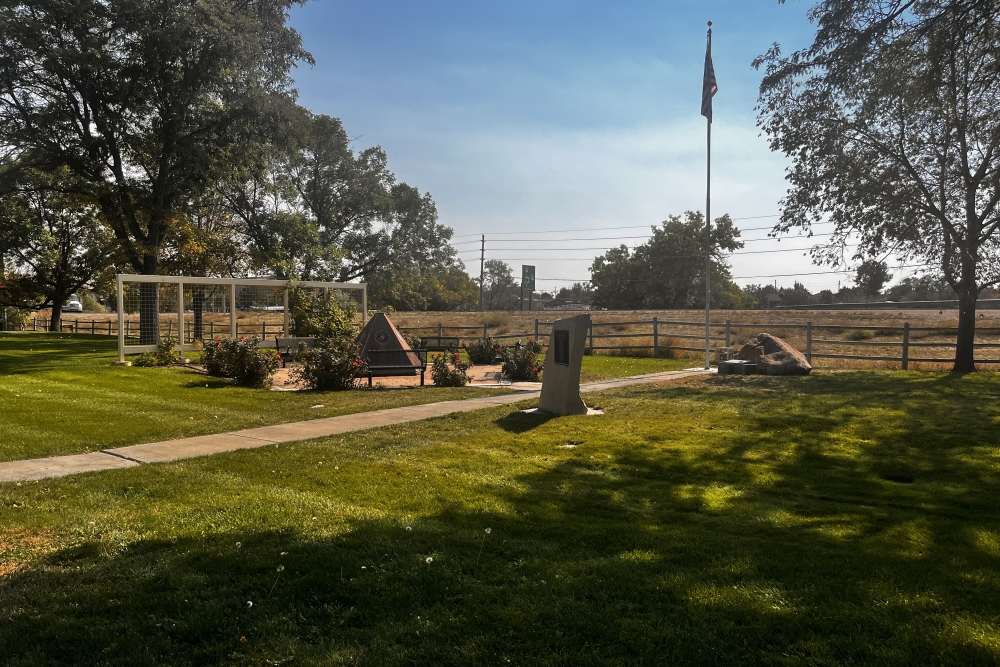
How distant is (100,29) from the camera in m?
22.8

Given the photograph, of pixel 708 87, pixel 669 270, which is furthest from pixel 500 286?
pixel 708 87

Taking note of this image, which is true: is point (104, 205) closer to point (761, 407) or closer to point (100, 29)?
point (100, 29)

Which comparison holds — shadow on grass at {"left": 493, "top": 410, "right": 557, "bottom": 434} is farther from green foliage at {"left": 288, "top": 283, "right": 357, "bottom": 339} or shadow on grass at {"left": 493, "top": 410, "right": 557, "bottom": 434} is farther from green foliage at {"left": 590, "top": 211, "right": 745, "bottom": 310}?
green foliage at {"left": 590, "top": 211, "right": 745, "bottom": 310}

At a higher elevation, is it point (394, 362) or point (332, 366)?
point (332, 366)

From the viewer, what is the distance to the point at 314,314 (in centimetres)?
2373

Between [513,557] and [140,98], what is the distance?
24.5 meters

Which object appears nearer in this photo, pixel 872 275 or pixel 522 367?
pixel 522 367

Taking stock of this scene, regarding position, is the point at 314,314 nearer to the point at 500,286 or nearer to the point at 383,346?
the point at 383,346

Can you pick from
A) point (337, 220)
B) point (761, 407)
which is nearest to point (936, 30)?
point (761, 407)

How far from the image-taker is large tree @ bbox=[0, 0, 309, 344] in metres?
21.7

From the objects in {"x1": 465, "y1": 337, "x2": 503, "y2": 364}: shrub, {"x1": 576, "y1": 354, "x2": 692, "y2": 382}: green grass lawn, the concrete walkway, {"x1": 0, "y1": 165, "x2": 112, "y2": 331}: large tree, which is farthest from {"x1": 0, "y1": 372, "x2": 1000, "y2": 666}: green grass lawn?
{"x1": 0, "y1": 165, "x2": 112, "y2": 331}: large tree

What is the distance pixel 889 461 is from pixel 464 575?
5.37m

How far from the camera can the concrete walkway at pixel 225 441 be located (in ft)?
22.1

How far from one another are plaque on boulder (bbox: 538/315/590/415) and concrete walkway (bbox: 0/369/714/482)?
4.45 feet
